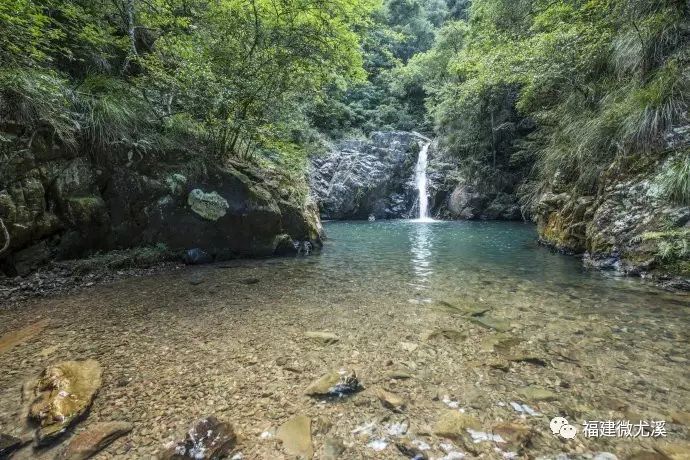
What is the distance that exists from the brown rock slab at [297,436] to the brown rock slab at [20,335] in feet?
8.76

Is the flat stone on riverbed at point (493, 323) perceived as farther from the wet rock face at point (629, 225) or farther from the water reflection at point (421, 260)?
the wet rock face at point (629, 225)

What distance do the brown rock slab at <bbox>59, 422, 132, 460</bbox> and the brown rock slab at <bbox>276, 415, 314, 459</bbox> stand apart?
91 centimetres

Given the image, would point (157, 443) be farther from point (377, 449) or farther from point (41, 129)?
point (41, 129)

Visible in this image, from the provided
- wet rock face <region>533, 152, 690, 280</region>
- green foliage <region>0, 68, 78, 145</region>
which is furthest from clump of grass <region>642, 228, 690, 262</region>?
green foliage <region>0, 68, 78, 145</region>

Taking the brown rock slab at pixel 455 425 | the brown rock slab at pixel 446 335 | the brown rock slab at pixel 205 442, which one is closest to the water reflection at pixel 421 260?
the brown rock slab at pixel 446 335

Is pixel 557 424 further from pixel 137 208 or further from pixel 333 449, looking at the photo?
pixel 137 208

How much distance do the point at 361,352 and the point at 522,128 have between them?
54.3 feet

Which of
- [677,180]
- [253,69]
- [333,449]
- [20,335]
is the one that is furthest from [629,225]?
[20,335]

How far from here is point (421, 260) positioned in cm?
691

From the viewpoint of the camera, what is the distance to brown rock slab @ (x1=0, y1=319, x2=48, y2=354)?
293 centimetres

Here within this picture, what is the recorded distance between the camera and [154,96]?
635 centimetres

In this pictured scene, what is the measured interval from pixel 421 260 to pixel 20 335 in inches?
235

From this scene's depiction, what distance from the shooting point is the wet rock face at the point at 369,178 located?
19.2m

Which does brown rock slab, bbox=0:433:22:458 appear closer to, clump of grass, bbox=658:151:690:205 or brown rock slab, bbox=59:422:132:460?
brown rock slab, bbox=59:422:132:460
